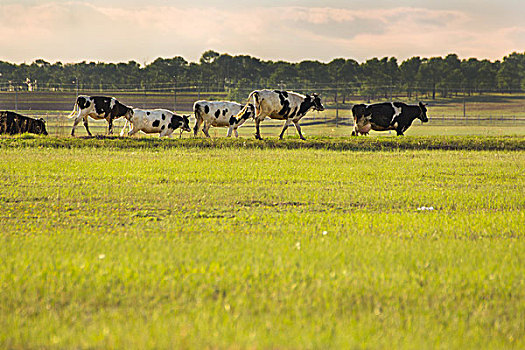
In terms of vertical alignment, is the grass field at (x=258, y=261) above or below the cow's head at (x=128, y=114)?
below

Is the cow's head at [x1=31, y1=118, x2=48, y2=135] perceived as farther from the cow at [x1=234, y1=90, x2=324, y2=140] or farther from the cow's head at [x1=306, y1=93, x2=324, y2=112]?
the cow's head at [x1=306, y1=93, x2=324, y2=112]

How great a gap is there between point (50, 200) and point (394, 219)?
19.4 feet

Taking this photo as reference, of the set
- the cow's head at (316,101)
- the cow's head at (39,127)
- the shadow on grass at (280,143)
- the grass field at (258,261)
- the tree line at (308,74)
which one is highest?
the tree line at (308,74)

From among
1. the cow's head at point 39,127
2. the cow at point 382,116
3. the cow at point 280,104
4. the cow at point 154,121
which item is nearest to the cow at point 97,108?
the cow at point 154,121

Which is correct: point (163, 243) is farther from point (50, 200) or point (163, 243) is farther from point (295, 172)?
point (295, 172)

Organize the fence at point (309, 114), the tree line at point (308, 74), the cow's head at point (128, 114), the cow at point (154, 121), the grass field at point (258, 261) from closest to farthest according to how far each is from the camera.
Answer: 1. the grass field at point (258, 261)
2. the cow's head at point (128, 114)
3. the cow at point (154, 121)
4. the fence at point (309, 114)
5. the tree line at point (308, 74)

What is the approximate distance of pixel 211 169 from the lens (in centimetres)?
1541

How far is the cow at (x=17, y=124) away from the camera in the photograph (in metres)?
29.4

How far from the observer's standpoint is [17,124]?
30.2m

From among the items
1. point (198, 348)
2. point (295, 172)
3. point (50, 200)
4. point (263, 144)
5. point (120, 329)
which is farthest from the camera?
point (263, 144)

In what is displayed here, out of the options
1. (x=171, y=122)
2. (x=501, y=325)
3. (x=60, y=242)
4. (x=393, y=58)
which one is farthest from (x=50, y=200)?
(x=393, y=58)

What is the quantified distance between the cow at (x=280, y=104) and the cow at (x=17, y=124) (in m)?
11.6

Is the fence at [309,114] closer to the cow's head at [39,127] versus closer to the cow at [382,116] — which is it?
the cow at [382,116]

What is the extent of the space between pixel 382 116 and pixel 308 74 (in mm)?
104850
